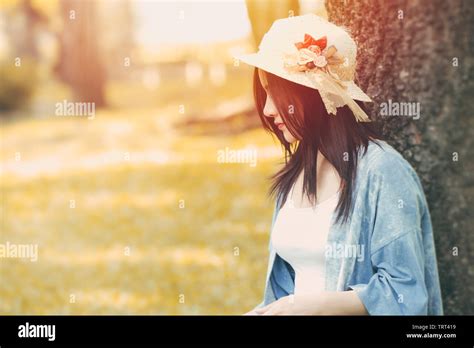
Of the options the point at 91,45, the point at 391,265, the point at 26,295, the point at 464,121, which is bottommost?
the point at 26,295

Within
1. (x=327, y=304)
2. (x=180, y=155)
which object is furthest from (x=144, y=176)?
(x=327, y=304)

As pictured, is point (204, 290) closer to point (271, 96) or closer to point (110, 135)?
point (271, 96)

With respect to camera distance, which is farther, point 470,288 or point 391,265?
point 470,288

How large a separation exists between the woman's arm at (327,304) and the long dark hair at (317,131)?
28 centimetres

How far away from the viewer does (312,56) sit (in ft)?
10.7

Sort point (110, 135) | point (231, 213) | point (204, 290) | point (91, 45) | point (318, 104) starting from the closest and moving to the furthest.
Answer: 1. point (318, 104)
2. point (204, 290)
3. point (231, 213)
4. point (110, 135)
5. point (91, 45)

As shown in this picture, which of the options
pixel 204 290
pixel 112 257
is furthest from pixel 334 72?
pixel 112 257

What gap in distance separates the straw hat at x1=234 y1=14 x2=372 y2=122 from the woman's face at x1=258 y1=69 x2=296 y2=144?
0.07 meters

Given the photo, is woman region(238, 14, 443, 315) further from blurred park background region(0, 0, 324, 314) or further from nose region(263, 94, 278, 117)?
blurred park background region(0, 0, 324, 314)

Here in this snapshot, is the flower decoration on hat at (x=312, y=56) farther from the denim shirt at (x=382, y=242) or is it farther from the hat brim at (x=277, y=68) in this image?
the denim shirt at (x=382, y=242)

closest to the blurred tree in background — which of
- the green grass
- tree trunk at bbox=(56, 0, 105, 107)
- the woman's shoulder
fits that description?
the green grass
